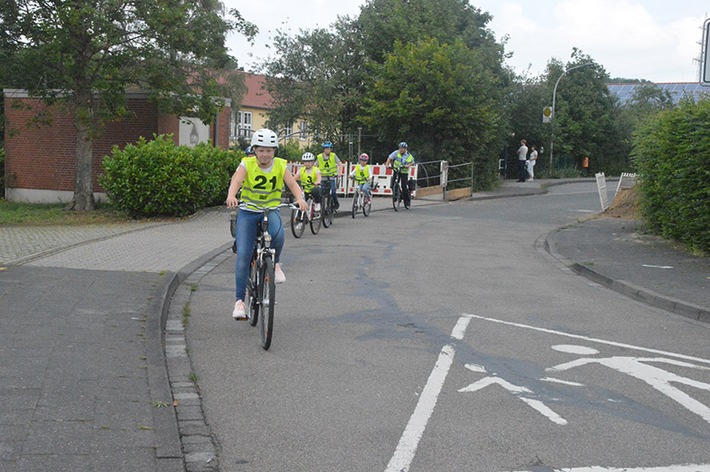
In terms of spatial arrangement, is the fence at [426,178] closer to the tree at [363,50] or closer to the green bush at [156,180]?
the tree at [363,50]

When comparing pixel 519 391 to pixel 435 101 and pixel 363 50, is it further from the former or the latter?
pixel 363 50

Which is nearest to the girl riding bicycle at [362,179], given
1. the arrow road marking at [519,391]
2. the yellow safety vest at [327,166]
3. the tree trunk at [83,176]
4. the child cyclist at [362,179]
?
the child cyclist at [362,179]

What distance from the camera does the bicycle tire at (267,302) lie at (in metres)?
7.41

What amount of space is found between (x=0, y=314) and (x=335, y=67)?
30681 mm

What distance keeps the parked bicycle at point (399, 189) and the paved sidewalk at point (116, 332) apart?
8.94 meters

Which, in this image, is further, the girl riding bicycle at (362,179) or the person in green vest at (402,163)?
the person in green vest at (402,163)

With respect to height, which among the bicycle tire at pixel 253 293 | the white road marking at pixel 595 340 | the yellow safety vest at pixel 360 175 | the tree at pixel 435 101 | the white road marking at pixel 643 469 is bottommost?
the white road marking at pixel 595 340

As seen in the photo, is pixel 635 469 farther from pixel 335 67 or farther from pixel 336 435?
pixel 335 67

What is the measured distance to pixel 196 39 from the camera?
23.0 meters

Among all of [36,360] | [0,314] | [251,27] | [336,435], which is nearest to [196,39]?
[251,27]

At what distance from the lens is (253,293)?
8.19 meters

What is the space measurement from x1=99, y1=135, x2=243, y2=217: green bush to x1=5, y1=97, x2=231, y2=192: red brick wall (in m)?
6.55

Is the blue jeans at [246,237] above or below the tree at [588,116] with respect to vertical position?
below

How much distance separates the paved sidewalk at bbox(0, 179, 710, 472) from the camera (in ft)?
15.3
